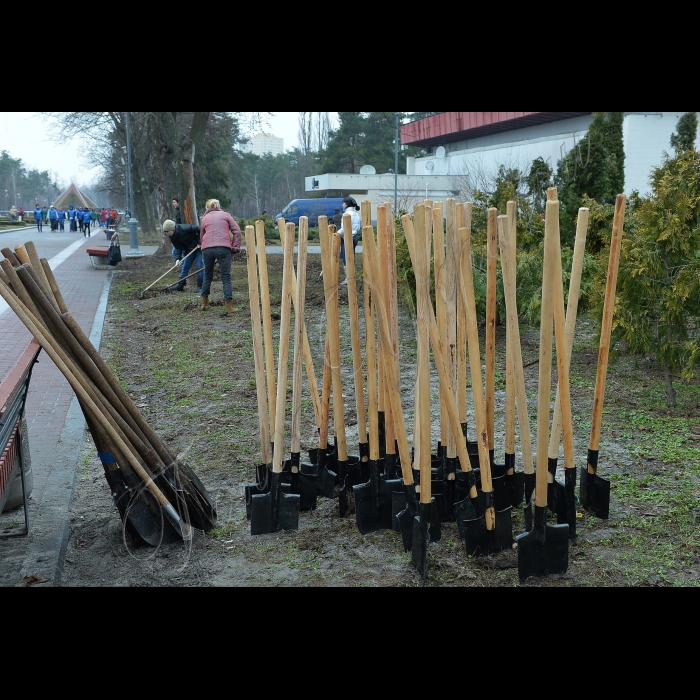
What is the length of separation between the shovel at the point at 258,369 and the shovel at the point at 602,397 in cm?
156

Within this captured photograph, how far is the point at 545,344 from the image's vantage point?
9.50ft

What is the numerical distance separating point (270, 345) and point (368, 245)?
2.65 feet

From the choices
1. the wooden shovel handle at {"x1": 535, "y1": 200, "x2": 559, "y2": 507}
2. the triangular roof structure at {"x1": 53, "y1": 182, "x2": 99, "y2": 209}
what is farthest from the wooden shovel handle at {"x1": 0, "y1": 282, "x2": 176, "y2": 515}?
the triangular roof structure at {"x1": 53, "y1": 182, "x2": 99, "y2": 209}

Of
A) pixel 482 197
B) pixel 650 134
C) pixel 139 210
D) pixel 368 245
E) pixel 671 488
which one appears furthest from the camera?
pixel 139 210

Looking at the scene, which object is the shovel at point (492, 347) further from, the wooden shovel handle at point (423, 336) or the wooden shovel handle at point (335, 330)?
the wooden shovel handle at point (335, 330)

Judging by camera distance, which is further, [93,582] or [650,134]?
[650,134]

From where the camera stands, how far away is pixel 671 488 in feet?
12.7

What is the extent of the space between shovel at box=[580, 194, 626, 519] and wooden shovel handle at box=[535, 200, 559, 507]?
0.53 meters

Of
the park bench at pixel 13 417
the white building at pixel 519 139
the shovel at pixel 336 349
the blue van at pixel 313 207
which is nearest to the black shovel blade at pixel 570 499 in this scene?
the shovel at pixel 336 349

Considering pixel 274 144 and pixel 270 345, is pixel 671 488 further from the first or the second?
pixel 274 144

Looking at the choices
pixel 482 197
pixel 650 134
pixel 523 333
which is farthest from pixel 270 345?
pixel 650 134

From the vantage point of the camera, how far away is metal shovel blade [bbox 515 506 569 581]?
2.96 m

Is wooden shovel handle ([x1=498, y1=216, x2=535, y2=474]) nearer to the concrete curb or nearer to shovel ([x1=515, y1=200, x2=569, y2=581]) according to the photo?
shovel ([x1=515, y1=200, x2=569, y2=581])

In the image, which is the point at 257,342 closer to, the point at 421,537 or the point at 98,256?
the point at 421,537
